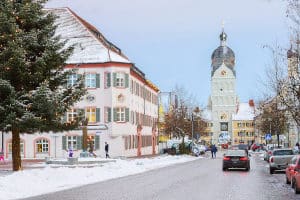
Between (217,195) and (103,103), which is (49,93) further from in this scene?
(103,103)

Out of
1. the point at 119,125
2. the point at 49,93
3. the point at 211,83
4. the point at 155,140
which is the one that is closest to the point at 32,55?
the point at 49,93

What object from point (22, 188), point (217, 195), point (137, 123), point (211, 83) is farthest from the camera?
point (211, 83)

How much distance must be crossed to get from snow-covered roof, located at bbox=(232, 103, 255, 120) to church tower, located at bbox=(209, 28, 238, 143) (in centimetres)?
309

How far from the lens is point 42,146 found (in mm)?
64062

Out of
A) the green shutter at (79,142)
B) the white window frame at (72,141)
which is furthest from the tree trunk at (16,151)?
the white window frame at (72,141)

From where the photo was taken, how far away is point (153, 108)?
3585 inches

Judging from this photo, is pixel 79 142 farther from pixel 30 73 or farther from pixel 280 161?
pixel 30 73

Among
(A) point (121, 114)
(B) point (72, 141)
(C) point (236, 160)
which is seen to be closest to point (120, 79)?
(A) point (121, 114)

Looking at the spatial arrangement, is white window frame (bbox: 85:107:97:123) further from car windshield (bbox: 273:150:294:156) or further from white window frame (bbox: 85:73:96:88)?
car windshield (bbox: 273:150:294:156)

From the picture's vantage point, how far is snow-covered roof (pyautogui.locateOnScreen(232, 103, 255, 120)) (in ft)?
590

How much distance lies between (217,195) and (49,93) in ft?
38.5

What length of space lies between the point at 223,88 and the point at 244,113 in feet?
54.0

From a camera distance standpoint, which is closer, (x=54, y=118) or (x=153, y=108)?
(x=54, y=118)

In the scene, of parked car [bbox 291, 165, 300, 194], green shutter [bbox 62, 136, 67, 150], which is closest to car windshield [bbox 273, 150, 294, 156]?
parked car [bbox 291, 165, 300, 194]
